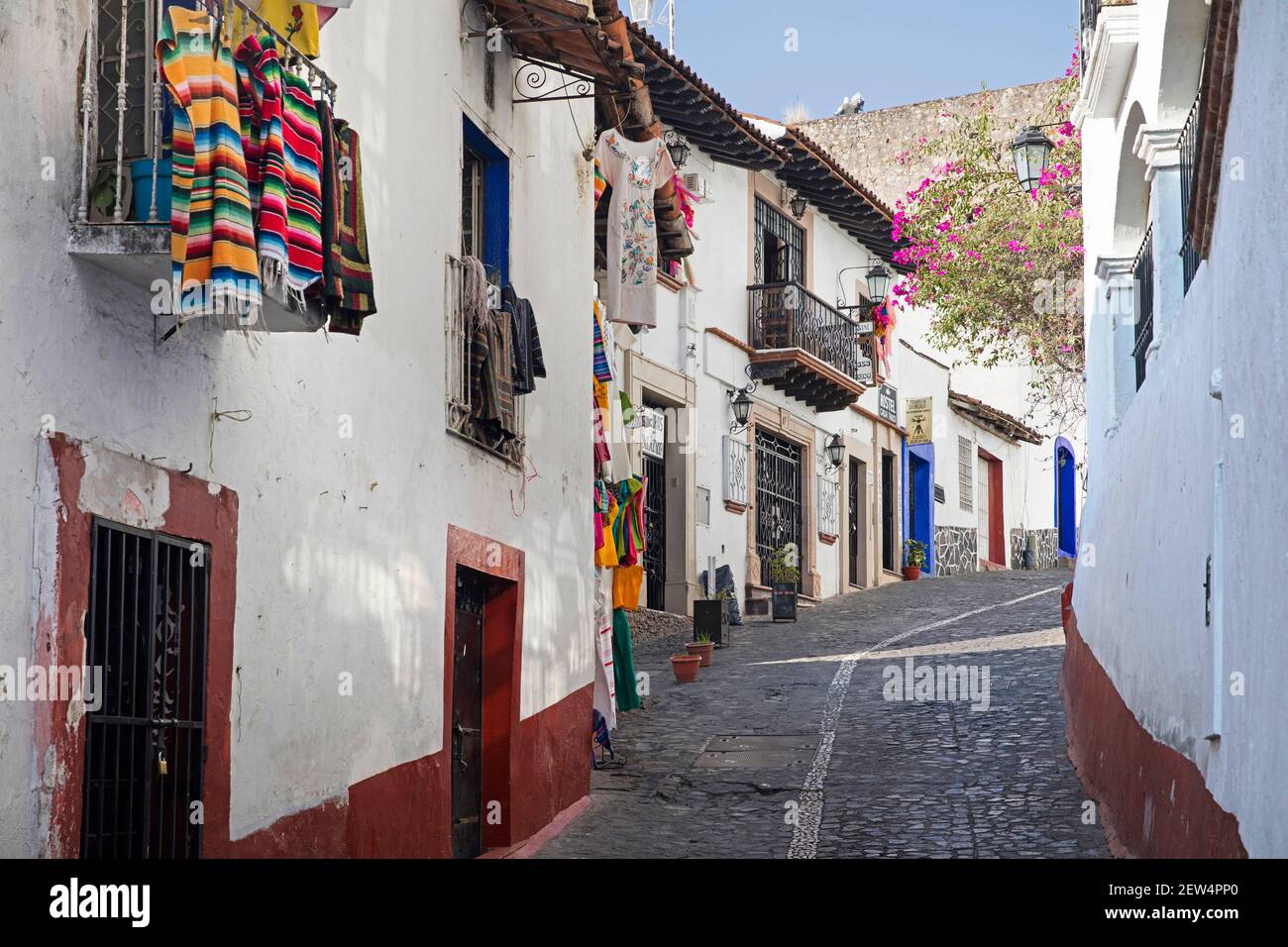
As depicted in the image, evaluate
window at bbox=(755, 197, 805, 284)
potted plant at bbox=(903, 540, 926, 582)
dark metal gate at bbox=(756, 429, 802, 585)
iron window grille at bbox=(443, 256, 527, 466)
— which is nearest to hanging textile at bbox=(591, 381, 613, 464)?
iron window grille at bbox=(443, 256, 527, 466)

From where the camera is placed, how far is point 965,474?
32031 mm

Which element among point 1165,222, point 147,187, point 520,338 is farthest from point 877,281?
point 147,187

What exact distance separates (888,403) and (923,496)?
2.42 metres

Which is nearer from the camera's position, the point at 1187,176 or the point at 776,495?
the point at 1187,176

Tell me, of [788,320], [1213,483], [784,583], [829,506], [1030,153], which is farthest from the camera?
[829,506]

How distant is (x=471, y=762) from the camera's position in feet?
32.7

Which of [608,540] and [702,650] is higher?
[608,540]

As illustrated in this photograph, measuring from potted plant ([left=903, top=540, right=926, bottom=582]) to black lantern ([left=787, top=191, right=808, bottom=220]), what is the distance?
23.1 feet

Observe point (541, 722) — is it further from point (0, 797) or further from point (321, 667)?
point (0, 797)

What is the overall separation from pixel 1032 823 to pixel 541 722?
315 centimetres

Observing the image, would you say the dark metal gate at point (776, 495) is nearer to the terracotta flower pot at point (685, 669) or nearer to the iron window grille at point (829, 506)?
the iron window grille at point (829, 506)

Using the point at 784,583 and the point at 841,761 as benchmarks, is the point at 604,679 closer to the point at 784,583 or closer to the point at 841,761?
the point at 841,761

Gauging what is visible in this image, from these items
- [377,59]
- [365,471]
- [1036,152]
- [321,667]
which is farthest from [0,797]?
[1036,152]

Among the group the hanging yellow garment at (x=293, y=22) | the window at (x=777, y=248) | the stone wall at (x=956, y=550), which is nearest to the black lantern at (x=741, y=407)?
the window at (x=777, y=248)
